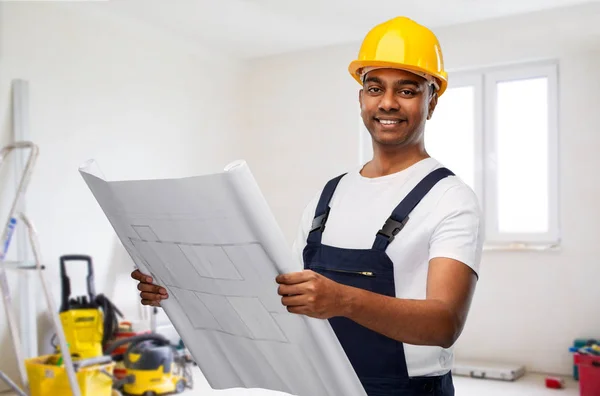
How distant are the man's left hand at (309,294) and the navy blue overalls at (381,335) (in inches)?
10.9

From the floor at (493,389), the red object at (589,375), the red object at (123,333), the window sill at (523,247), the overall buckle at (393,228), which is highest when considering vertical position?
the overall buckle at (393,228)

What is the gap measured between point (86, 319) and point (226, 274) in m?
3.21

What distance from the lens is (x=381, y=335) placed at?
114 cm

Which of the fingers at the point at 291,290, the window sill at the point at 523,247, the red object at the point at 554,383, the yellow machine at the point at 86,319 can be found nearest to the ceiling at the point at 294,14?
the window sill at the point at 523,247

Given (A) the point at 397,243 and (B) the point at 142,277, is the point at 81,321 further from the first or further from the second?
(A) the point at 397,243

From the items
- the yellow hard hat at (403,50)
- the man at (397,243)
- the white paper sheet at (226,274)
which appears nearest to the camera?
the white paper sheet at (226,274)

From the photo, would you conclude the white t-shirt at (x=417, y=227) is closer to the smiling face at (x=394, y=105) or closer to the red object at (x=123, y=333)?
the smiling face at (x=394, y=105)

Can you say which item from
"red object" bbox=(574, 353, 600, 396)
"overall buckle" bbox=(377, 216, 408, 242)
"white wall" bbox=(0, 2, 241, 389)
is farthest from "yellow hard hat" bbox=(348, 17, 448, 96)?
"white wall" bbox=(0, 2, 241, 389)

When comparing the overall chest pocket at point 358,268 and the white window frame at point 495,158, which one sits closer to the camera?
the overall chest pocket at point 358,268

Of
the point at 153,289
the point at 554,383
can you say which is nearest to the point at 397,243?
the point at 153,289

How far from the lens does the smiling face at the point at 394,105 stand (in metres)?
1.22

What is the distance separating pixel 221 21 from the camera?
496 cm

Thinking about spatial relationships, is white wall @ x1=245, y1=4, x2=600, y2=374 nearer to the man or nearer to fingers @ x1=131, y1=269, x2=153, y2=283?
the man

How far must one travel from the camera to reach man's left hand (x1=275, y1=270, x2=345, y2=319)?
33.8 inches
